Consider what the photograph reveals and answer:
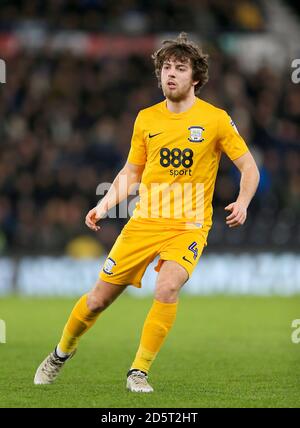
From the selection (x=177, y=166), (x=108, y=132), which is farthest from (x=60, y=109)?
(x=177, y=166)

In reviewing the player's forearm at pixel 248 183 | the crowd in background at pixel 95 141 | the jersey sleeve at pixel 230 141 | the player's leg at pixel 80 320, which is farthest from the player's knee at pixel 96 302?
the crowd in background at pixel 95 141

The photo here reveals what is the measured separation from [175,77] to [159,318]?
1.60m

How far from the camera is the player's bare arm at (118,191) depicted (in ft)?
22.8

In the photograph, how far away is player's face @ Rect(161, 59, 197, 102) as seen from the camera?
6711mm

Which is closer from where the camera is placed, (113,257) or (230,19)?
(113,257)

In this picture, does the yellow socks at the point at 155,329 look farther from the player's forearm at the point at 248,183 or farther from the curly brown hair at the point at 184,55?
the curly brown hair at the point at 184,55

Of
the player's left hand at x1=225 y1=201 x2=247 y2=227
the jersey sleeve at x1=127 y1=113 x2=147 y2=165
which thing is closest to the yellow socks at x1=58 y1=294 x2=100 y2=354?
the jersey sleeve at x1=127 y1=113 x2=147 y2=165

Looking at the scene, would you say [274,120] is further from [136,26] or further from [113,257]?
[113,257]

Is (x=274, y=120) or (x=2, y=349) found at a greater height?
(x=274, y=120)

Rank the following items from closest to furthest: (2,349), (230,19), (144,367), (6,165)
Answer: (144,367) → (2,349) → (6,165) → (230,19)

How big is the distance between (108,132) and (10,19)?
10.6 ft

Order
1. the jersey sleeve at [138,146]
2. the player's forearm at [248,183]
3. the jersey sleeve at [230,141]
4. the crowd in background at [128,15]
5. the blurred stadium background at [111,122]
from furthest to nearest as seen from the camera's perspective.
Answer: the crowd in background at [128,15] < the blurred stadium background at [111,122] < the jersey sleeve at [138,146] < the jersey sleeve at [230,141] < the player's forearm at [248,183]

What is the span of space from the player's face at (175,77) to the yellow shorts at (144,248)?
89 centimetres
